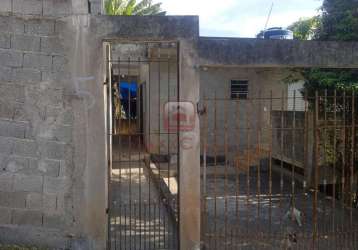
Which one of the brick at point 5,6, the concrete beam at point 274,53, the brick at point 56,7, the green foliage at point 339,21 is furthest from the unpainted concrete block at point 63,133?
the green foliage at point 339,21

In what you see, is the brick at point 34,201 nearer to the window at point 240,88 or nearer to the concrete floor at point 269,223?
the concrete floor at point 269,223

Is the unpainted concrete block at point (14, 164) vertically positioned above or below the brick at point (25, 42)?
below

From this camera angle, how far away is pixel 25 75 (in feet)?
14.4

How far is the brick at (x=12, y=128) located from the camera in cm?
440

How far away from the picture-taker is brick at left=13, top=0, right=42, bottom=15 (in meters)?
4.30

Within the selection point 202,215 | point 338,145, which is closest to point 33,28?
point 202,215

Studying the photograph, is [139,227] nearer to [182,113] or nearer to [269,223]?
[269,223]

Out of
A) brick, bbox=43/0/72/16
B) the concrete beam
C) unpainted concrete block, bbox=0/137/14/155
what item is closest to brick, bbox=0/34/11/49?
brick, bbox=43/0/72/16

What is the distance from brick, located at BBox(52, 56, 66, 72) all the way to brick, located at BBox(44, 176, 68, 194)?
1248mm

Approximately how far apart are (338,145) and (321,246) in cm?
321

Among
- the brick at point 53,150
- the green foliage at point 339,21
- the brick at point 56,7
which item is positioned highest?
the green foliage at point 339,21

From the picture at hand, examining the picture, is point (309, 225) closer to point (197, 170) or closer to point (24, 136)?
point (197, 170)

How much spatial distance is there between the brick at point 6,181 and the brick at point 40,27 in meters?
1.66

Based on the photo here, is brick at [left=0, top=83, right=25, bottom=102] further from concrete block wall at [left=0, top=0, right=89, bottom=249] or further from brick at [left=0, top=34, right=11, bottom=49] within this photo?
brick at [left=0, top=34, right=11, bottom=49]
